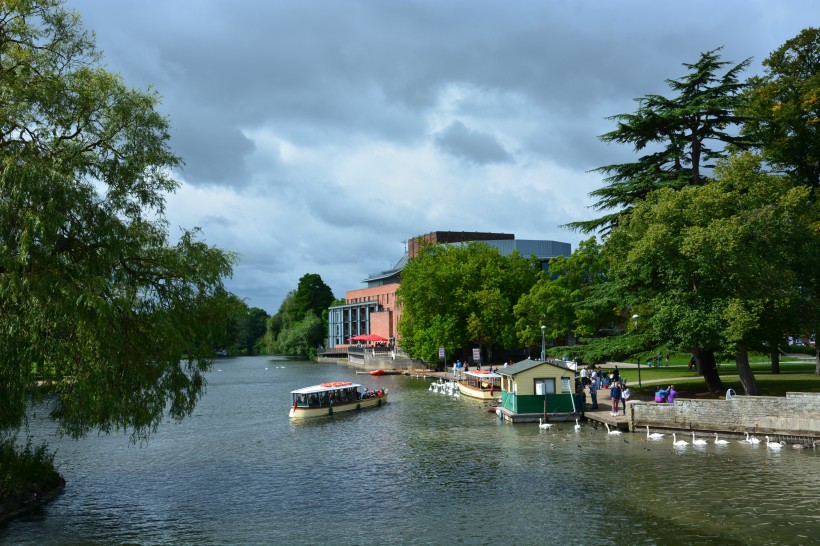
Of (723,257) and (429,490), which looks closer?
(429,490)

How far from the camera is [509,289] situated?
89.1m

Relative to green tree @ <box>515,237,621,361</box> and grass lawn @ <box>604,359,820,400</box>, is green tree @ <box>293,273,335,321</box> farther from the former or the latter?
grass lawn @ <box>604,359,820,400</box>

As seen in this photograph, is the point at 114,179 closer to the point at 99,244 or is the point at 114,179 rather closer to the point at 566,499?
the point at 99,244

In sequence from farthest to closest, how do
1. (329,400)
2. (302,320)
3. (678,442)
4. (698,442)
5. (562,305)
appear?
1. (302,320)
2. (562,305)
3. (329,400)
4. (678,442)
5. (698,442)

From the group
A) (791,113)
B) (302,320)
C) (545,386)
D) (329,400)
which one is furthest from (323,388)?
(302,320)

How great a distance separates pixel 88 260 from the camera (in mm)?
21703

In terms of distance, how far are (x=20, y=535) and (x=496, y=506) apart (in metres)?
15.0

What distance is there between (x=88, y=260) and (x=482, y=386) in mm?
43472

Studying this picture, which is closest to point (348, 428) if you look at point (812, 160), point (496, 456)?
point (496, 456)

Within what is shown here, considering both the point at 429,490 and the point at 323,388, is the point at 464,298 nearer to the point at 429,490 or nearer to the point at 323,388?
the point at 323,388

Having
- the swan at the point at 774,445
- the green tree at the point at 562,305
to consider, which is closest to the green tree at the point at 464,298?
the green tree at the point at 562,305

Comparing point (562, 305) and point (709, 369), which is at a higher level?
point (562, 305)

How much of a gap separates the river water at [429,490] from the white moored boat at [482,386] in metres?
15.0

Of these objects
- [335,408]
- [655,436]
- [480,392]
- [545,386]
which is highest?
[545,386]
